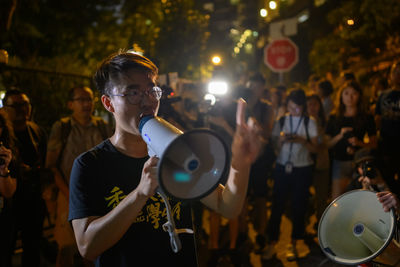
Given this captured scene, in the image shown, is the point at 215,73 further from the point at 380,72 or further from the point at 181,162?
the point at 181,162

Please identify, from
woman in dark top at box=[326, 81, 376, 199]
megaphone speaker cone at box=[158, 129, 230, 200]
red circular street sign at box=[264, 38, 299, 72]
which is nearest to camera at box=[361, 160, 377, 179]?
woman in dark top at box=[326, 81, 376, 199]

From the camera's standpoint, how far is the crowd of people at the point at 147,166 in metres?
1.47

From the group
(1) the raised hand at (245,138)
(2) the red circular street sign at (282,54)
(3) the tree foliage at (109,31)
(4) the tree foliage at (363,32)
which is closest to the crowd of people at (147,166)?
(1) the raised hand at (245,138)

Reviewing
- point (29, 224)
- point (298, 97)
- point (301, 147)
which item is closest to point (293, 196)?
point (301, 147)

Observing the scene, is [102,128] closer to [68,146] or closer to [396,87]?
[68,146]

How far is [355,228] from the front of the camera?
216cm

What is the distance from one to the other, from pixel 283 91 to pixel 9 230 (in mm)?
5964

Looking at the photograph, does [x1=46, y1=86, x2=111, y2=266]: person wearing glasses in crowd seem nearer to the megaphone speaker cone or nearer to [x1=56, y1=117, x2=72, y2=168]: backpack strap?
[x1=56, y1=117, x2=72, y2=168]: backpack strap

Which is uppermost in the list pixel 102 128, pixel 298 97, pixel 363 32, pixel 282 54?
pixel 363 32

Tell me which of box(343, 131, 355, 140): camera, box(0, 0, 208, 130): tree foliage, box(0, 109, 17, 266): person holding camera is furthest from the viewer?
box(0, 0, 208, 130): tree foliage

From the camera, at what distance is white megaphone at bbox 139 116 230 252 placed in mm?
1161

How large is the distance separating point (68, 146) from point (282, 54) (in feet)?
20.2

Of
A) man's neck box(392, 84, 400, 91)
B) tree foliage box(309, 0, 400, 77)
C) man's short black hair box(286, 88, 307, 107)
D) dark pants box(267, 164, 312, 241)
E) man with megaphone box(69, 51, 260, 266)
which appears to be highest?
tree foliage box(309, 0, 400, 77)

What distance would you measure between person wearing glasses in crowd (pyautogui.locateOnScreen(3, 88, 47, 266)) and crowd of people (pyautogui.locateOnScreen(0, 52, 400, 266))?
1 cm
